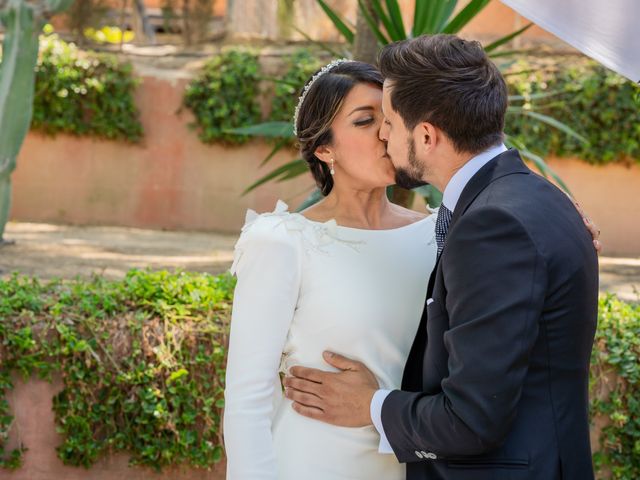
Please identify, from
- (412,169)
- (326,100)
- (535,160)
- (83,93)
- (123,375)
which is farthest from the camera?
(83,93)

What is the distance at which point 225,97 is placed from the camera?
10.8 meters

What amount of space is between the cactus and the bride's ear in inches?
202

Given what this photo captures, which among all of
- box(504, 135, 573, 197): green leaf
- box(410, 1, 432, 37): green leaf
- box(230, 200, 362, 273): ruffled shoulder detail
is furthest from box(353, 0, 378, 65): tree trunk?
box(230, 200, 362, 273): ruffled shoulder detail

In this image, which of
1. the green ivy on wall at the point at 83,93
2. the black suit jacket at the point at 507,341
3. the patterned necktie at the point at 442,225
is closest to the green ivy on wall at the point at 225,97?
the green ivy on wall at the point at 83,93

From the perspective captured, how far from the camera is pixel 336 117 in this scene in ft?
8.42

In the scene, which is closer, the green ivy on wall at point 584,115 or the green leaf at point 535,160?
the green leaf at point 535,160

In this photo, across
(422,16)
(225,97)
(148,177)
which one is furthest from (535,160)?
(148,177)

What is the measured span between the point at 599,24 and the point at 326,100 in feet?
2.41

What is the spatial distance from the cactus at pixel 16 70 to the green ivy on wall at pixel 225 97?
347 centimetres

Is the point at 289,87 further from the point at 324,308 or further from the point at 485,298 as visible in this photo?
the point at 485,298

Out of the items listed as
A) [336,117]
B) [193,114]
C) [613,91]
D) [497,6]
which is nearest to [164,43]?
[193,114]

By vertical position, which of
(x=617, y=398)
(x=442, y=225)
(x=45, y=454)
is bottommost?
(x=45, y=454)

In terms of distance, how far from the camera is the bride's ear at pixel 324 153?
2.61 metres

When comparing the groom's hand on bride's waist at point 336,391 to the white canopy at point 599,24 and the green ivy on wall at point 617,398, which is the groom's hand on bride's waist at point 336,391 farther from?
the green ivy on wall at point 617,398
